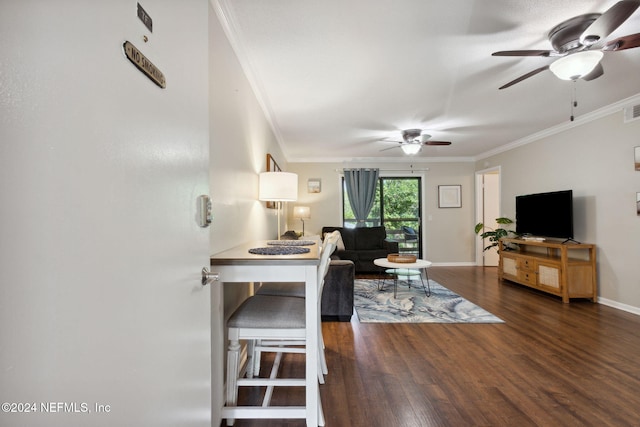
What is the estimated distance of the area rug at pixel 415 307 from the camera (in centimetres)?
306

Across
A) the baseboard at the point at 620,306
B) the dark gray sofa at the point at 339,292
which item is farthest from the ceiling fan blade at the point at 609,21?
the baseboard at the point at 620,306

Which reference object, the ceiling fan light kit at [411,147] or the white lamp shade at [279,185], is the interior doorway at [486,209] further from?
the white lamp shade at [279,185]

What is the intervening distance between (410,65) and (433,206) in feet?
14.5

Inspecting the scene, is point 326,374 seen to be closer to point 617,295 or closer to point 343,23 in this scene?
point 343,23

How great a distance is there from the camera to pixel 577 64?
2.04m

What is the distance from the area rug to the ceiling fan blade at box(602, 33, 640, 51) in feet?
8.06

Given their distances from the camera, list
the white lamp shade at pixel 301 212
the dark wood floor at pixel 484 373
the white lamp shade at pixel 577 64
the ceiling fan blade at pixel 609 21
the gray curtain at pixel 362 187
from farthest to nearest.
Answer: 1. the gray curtain at pixel 362 187
2. the white lamp shade at pixel 301 212
3. the white lamp shade at pixel 577 64
4. the dark wood floor at pixel 484 373
5. the ceiling fan blade at pixel 609 21

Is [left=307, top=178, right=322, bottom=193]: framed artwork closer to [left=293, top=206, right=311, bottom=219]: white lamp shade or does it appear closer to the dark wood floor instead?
[left=293, top=206, right=311, bottom=219]: white lamp shade

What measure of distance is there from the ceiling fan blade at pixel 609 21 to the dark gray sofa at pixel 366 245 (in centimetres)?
405

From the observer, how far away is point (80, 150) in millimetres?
469

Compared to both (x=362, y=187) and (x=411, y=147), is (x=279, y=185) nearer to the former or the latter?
(x=411, y=147)

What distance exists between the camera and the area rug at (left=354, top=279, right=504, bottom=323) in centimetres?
306

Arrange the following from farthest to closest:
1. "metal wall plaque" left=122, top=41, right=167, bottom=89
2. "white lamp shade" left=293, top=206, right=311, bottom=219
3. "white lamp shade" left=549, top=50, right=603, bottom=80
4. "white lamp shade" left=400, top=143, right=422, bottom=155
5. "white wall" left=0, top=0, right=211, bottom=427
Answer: "white lamp shade" left=293, top=206, right=311, bottom=219 → "white lamp shade" left=400, top=143, right=422, bottom=155 → "white lamp shade" left=549, top=50, right=603, bottom=80 → "metal wall plaque" left=122, top=41, right=167, bottom=89 → "white wall" left=0, top=0, right=211, bottom=427

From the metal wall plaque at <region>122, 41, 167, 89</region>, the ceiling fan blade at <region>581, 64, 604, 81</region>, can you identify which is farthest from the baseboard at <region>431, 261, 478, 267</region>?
the metal wall plaque at <region>122, 41, 167, 89</region>
